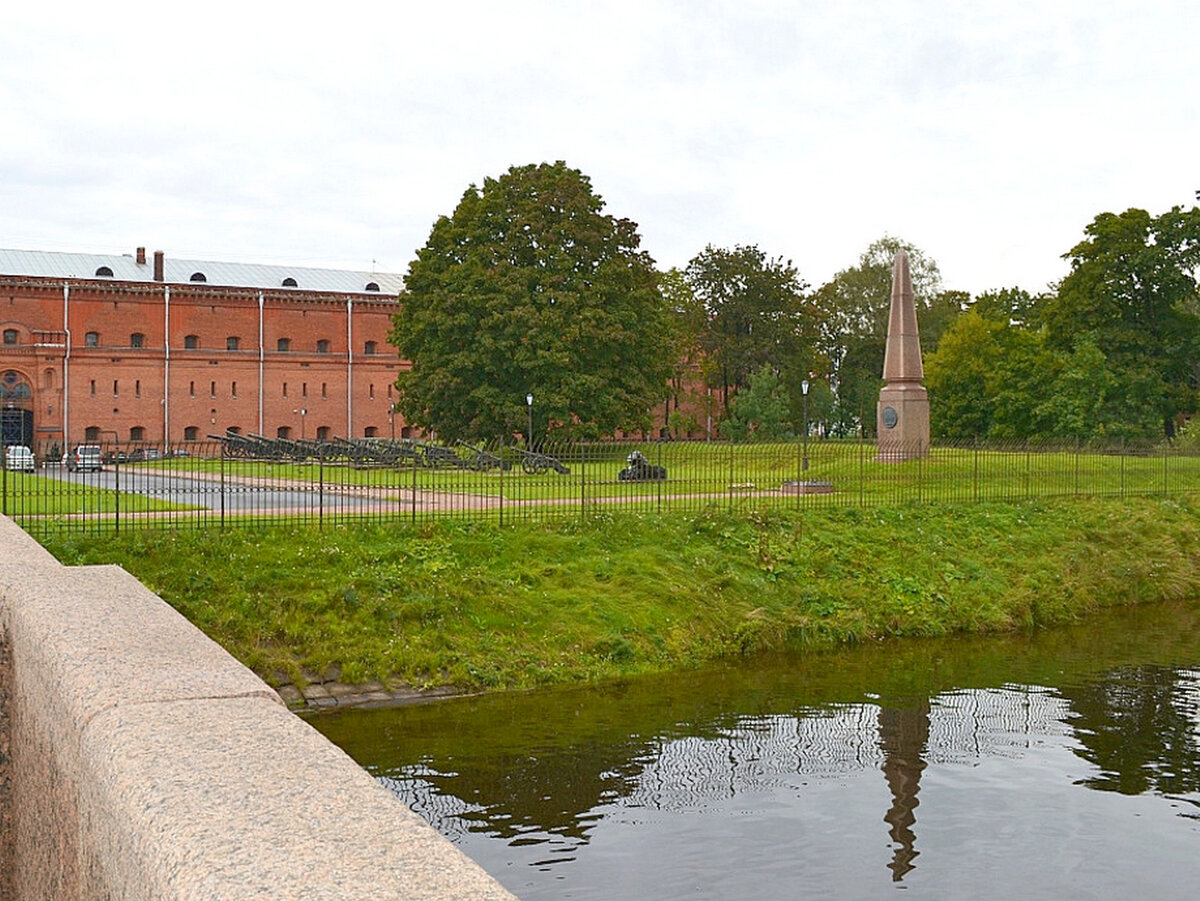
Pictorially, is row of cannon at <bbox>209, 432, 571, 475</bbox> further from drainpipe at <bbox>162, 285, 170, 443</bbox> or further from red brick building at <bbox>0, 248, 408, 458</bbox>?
drainpipe at <bbox>162, 285, 170, 443</bbox>

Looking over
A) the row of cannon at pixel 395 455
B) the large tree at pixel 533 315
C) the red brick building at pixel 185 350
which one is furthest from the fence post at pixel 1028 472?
the red brick building at pixel 185 350

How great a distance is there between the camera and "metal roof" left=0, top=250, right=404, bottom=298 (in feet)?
208

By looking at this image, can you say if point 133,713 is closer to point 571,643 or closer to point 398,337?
point 571,643

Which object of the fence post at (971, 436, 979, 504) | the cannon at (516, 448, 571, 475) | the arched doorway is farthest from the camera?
the arched doorway

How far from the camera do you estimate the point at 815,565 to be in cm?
1895

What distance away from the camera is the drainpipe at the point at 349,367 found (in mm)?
67500

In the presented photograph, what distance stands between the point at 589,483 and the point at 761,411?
36.8m

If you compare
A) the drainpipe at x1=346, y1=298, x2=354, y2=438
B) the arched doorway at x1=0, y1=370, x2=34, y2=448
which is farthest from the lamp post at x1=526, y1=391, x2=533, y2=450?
the arched doorway at x1=0, y1=370, x2=34, y2=448

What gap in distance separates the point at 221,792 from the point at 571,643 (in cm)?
1276

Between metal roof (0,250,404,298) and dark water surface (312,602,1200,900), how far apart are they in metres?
57.3

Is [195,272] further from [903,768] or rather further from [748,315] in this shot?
[903,768]

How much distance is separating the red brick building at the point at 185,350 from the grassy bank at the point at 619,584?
44.5m

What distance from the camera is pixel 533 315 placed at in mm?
39844

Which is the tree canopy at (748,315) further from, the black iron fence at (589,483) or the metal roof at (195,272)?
the black iron fence at (589,483)
